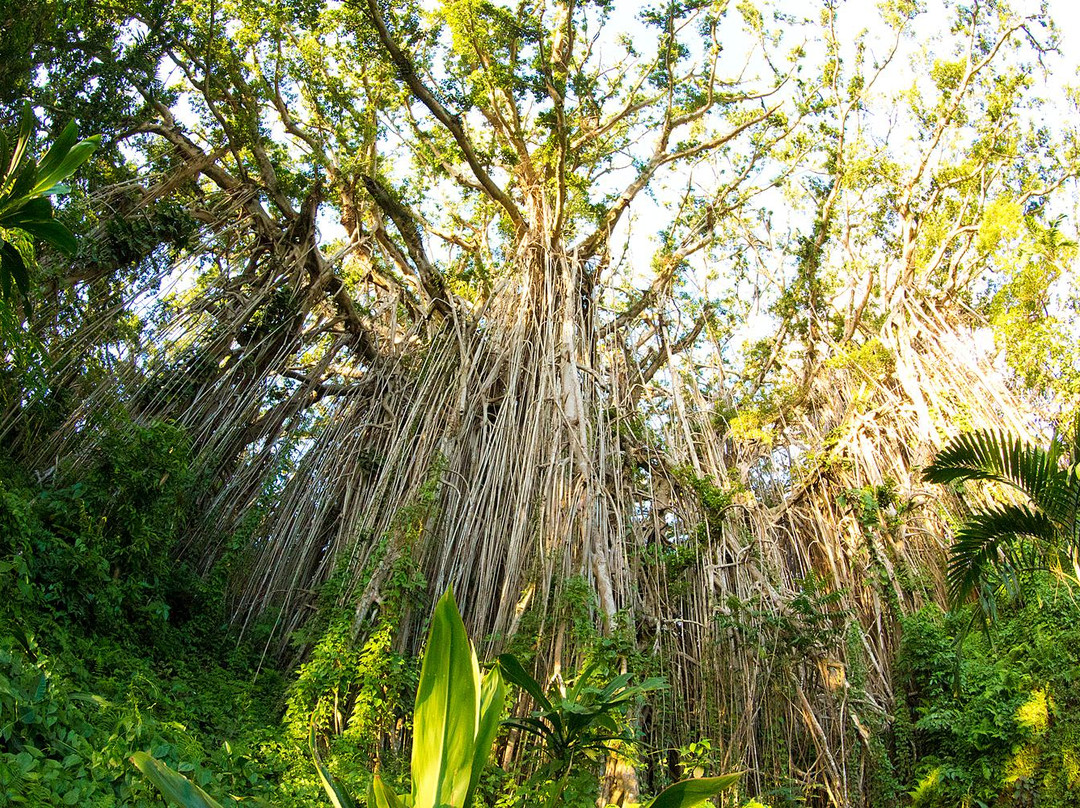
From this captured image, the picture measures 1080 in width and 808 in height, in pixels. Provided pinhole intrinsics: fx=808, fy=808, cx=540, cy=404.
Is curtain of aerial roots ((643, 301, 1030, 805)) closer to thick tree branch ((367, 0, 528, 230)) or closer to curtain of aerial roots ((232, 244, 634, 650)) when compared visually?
curtain of aerial roots ((232, 244, 634, 650))

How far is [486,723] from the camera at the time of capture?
1.79 m

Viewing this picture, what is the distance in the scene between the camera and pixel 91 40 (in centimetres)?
418

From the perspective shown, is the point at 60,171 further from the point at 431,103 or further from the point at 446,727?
the point at 431,103

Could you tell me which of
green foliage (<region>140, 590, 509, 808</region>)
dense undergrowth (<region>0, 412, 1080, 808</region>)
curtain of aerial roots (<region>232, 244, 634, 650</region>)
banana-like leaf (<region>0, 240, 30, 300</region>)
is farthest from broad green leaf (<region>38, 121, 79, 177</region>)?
curtain of aerial roots (<region>232, 244, 634, 650</region>)

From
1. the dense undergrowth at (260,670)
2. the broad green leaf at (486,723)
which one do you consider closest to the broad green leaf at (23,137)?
the dense undergrowth at (260,670)

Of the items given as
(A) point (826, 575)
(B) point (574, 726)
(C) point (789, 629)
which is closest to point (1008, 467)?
(C) point (789, 629)

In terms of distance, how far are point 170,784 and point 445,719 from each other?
0.53 m

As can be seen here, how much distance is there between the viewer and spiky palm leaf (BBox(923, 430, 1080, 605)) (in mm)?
2930

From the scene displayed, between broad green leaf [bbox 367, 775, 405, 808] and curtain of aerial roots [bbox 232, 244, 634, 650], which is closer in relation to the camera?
broad green leaf [bbox 367, 775, 405, 808]

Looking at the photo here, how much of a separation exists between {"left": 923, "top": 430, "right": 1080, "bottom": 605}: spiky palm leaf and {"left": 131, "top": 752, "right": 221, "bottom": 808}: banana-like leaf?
9.37 ft

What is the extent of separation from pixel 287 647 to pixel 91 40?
3.28 m

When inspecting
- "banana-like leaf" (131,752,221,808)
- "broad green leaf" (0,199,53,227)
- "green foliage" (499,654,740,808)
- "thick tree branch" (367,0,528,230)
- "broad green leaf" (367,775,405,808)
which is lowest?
"banana-like leaf" (131,752,221,808)

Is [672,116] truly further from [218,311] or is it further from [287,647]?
[287,647]

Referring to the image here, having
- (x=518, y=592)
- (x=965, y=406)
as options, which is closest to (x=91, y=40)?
(x=518, y=592)
